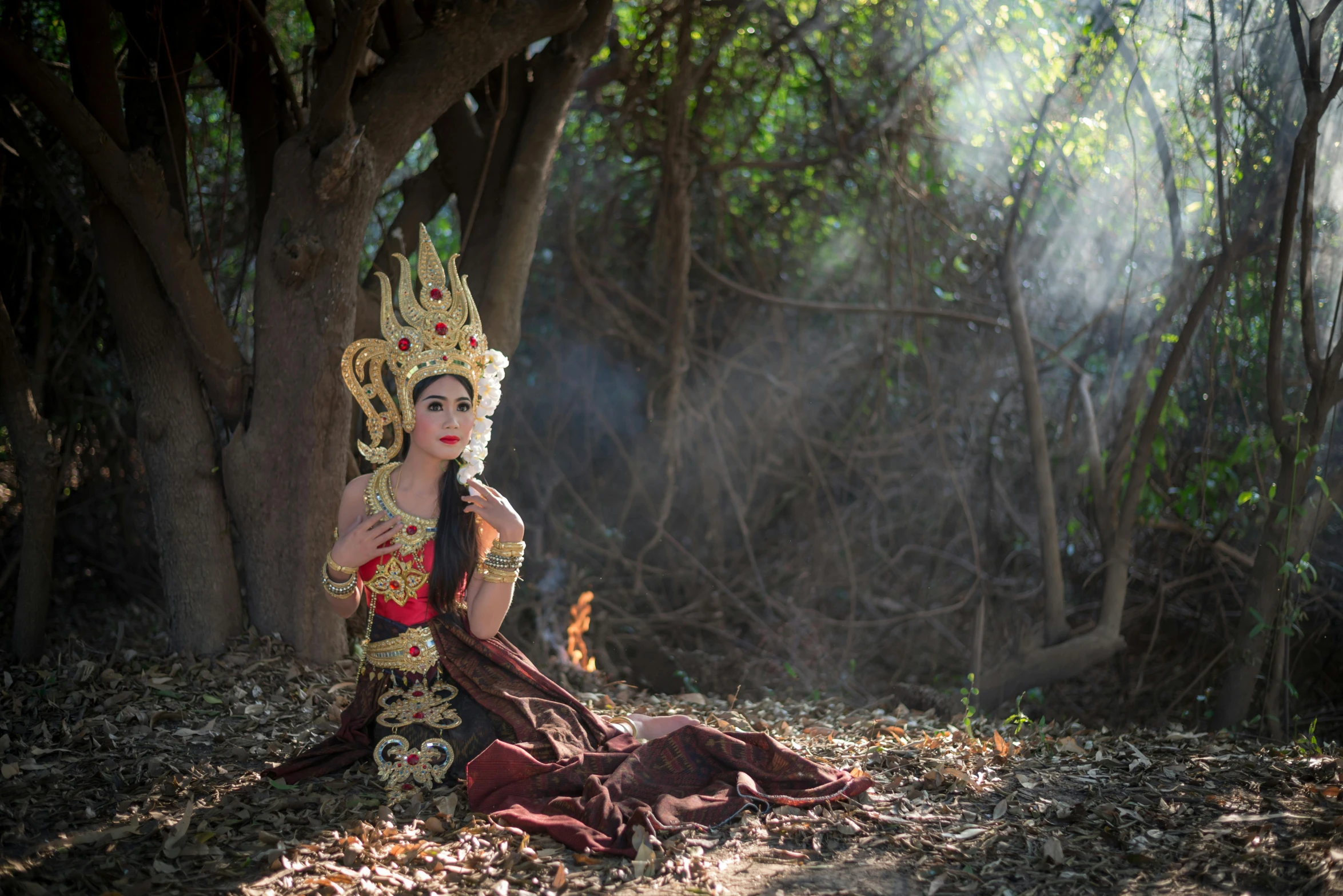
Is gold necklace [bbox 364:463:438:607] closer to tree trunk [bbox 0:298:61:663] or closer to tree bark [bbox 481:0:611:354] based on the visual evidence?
tree bark [bbox 481:0:611:354]

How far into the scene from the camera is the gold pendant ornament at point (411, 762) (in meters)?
2.65

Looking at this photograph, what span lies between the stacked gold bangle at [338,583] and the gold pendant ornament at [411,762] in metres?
0.41

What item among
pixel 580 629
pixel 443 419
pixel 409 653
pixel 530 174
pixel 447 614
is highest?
pixel 530 174

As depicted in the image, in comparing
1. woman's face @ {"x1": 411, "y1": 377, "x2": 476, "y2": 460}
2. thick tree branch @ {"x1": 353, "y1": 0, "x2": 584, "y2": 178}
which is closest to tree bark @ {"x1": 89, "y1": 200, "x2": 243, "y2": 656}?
thick tree branch @ {"x1": 353, "y1": 0, "x2": 584, "y2": 178}

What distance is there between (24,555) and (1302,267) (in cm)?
482

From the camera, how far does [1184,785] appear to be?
2.76 m

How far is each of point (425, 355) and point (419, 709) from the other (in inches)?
38.9

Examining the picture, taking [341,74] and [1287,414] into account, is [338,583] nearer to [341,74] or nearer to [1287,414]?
[341,74]

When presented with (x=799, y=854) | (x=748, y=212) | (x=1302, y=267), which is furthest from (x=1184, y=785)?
(x=748, y=212)

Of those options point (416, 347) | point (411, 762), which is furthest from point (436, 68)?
point (411, 762)

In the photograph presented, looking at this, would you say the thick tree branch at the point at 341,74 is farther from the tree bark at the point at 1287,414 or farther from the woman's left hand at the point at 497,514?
the tree bark at the point at 1287,414

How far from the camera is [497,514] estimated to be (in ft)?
8.95

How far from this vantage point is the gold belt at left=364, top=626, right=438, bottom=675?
2781 mm

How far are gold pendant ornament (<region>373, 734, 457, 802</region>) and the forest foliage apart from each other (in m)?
1.08
